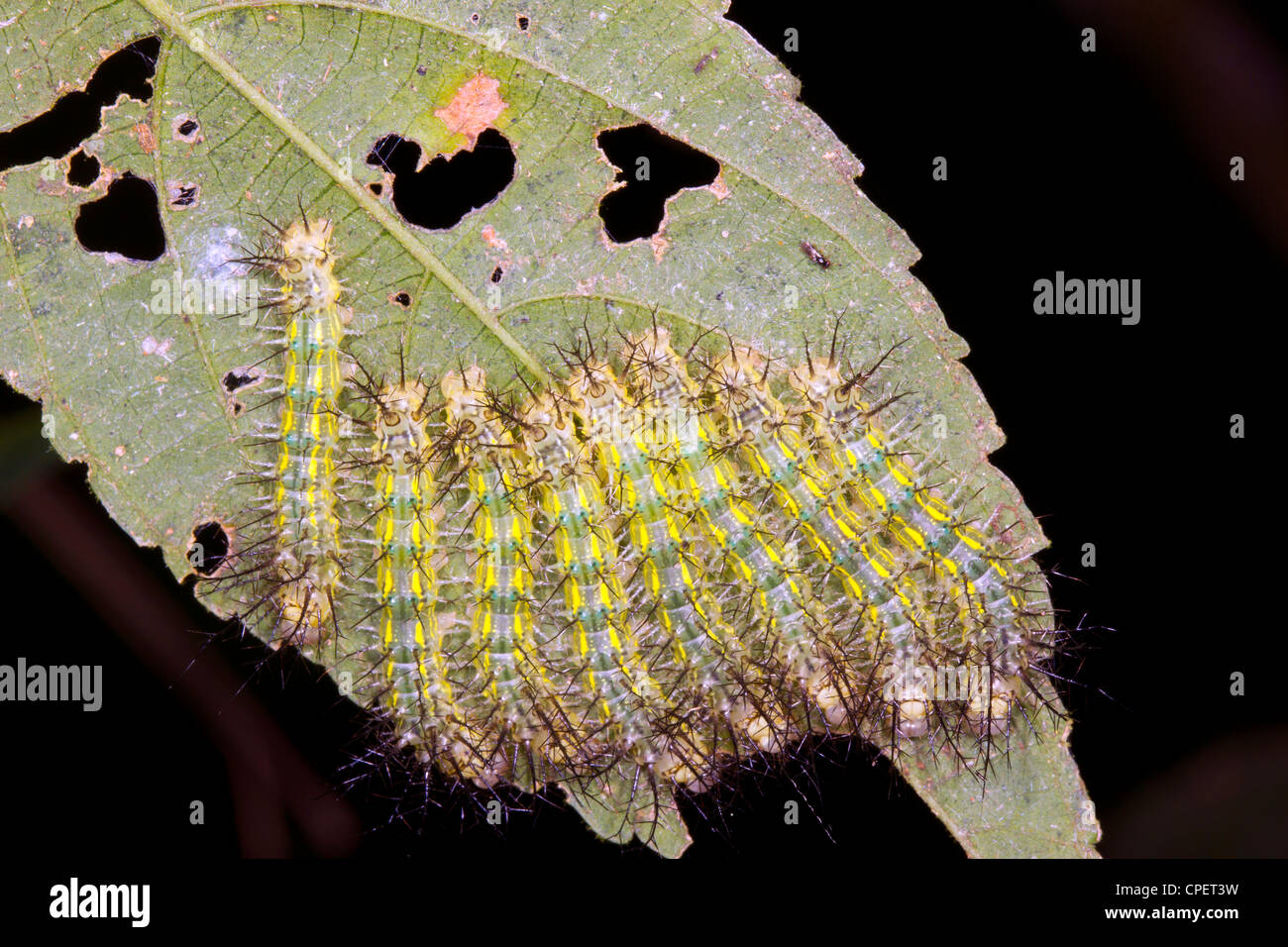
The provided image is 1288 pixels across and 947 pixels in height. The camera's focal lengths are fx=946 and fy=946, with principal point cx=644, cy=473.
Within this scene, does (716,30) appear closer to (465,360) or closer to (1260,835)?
(465,360)

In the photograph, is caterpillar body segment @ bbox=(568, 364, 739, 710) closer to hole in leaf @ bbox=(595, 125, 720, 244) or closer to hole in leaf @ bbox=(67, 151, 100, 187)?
hole in leaf @ bbox=(595, 125, 720, 244)

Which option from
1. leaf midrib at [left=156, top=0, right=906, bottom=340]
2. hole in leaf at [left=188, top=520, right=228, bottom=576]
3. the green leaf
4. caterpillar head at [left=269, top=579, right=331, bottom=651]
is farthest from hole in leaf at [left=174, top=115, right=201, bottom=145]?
caterpillar head at [left=269, top=579, right=331, bottom=651]

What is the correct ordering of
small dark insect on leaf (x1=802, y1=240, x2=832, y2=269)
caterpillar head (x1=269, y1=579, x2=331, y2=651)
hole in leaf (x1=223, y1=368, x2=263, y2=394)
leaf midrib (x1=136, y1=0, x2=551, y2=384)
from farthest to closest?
caterpillar head (x1=269, y1=579, x2=331, y2=651)
hole in leaf (x1=223, y1=368, x2=263, y2=394)
small dark insect on leaf (x1=802, y1=240, x2=832, y2=269)
leaf midrib (x1=136, y1=0, x2=551, y2=384)

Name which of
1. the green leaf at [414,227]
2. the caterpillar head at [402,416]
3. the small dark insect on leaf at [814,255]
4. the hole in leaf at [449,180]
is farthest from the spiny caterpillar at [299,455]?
the small dark insect on leaf at [814,255]

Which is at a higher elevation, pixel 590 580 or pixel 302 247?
pixel 302 247

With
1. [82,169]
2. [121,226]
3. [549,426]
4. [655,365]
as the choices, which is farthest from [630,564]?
[82,169]

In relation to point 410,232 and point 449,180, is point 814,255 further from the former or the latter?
point 410,232

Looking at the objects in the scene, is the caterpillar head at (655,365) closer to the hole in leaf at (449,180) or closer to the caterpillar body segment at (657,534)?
the caterpillar body segment at (657,534)
